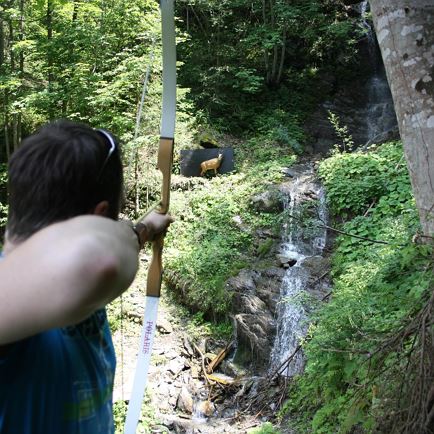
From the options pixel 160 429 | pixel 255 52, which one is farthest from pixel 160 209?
pixel 255 52

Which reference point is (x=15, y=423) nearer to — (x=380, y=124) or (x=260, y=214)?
(x=260, y=214)

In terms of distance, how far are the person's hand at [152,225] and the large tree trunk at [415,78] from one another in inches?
41.8

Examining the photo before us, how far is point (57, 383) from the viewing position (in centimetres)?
81

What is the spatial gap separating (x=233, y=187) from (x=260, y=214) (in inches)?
49.8

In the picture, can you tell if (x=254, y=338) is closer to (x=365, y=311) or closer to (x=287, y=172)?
(x=365, y=311)

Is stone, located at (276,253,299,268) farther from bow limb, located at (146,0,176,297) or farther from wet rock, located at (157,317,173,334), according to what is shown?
bow limb, located at (146,0,176,297)

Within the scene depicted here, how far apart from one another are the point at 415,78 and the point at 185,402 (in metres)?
5.40

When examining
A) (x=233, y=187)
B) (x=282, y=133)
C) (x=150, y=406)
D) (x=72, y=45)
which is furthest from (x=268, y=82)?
(x=150, y=406)

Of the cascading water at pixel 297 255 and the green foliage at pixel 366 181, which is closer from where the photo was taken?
the cascading water at pixel 297 255

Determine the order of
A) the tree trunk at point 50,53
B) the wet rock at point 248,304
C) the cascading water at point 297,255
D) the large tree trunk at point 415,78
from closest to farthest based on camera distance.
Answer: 1. the large tree trunk at point 415,78
2. the cascading water at point 297,255
3. the wet rock at point 248,304
4. the tree trunk at point 50,53

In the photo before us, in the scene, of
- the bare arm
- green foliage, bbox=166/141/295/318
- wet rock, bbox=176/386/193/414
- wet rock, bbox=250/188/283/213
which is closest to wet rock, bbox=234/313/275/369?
green foliage, bbox=166/141/295/318

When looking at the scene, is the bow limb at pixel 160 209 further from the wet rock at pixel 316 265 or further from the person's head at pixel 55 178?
the wet rock at pixel 316 265

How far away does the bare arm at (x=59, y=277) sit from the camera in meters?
0.53

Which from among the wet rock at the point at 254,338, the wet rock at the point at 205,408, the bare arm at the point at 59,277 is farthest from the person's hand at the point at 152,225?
the wet rock at the point at 254,338
